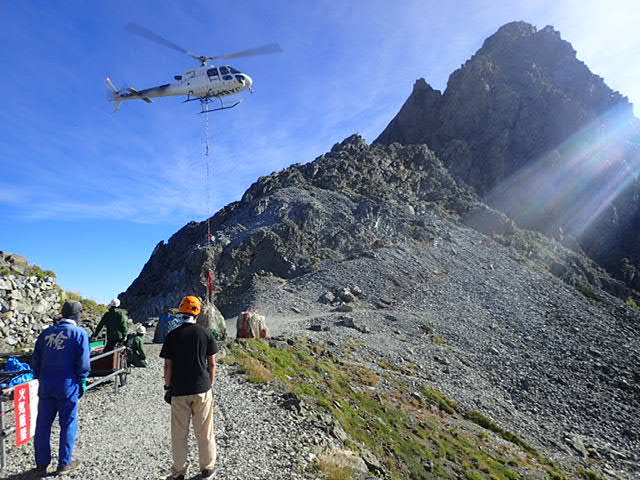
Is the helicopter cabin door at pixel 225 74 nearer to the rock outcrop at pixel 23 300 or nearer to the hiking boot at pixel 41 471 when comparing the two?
the rock outcrop at pixel 23 300

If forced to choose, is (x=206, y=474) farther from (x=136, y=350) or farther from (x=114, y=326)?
(x=136, y=350)

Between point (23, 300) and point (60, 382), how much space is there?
1527 cm

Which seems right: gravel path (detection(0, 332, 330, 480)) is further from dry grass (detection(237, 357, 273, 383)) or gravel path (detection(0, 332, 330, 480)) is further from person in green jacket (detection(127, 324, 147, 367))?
person in green jacket (detection(127, 324, 147, 367))

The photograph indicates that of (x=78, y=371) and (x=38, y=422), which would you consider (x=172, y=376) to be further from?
(x=38, y=422)

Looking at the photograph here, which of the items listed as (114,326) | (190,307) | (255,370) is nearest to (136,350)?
(114,326)

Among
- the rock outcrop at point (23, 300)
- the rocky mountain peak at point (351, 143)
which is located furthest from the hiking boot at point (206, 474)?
the rocky mountain peak at point (351, 143)

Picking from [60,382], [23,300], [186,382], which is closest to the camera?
[186,382]

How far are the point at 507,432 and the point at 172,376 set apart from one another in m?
20.3

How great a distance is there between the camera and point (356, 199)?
63.7 metres

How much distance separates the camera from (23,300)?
18984 millimetres

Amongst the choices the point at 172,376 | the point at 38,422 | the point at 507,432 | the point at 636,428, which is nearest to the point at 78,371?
the point at 38,422

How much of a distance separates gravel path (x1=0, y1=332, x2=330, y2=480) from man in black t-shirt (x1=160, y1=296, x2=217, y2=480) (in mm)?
991

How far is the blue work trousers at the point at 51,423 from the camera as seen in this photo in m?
6.84

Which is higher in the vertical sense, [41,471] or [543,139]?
[543,139]
